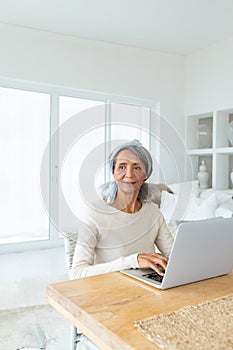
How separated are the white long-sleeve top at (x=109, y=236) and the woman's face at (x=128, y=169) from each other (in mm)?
111

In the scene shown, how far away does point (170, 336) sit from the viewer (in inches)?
25.4

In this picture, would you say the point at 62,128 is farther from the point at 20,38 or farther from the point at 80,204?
the point at 20,38

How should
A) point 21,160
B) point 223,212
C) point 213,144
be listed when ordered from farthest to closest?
point 213,144 → point 21,160 → point 223,212

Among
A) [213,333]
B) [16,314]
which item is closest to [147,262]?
[213,333]

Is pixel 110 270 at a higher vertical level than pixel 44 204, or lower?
lower

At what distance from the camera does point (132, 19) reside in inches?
146

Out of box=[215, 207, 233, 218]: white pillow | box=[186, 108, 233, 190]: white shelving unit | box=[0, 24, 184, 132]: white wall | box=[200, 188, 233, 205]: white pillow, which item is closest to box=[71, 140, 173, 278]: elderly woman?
box=[215, 207, 233, 218]: white pillow

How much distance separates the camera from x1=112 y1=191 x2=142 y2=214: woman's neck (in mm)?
1224

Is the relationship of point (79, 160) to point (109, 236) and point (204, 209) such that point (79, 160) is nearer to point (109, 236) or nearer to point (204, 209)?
point (109, 236)

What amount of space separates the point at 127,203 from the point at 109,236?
0.13 metres

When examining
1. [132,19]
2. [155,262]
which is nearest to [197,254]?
[155,262]

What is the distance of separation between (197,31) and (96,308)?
152 inches

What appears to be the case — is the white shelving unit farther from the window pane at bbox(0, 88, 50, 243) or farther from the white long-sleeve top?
the white long-sleeve top

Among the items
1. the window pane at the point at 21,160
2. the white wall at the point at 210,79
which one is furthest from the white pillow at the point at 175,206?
the white wall at the point at 210,79
